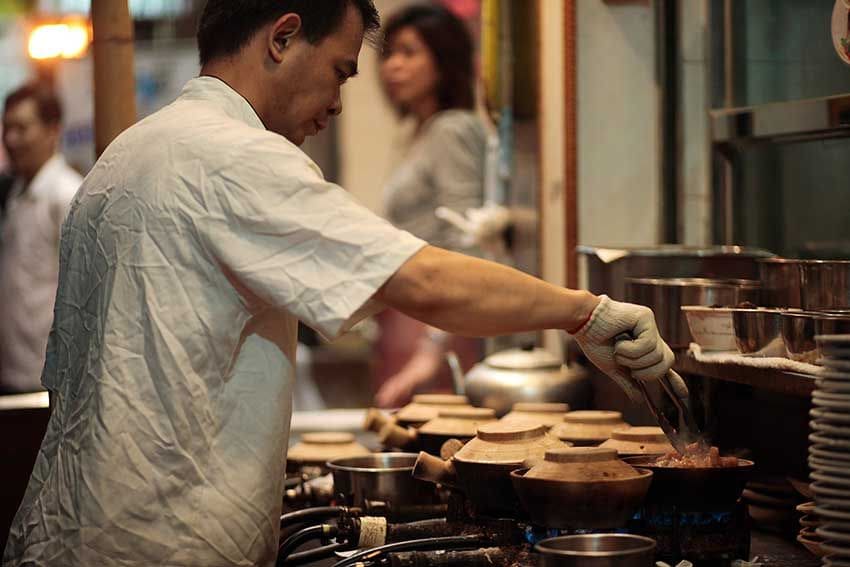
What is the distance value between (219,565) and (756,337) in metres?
1.07

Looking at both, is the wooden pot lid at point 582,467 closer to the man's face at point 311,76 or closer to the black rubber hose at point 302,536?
the black rubber hose at point 302,536

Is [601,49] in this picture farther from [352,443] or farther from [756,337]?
[756,337]

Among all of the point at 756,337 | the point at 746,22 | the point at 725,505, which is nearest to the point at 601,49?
the point at 746,22

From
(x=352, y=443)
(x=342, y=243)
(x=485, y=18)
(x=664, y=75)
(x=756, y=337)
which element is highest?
(x=485, y=18)

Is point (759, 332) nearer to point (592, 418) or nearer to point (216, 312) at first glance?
point (592, 418)

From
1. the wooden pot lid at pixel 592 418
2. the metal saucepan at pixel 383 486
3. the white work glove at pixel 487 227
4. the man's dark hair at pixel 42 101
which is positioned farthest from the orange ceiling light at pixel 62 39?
the wooden pot lid at pixel 592 418

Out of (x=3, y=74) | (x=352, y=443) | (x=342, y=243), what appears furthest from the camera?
(x=3, y=74)

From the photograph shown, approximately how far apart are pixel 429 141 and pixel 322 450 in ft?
9.71

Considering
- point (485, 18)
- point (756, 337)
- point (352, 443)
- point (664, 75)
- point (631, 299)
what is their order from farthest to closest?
point (485, 18) → point (664, 75) → point (352, 443) → point (631, 299) → point (756, 337)

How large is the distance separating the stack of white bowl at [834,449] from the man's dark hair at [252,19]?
1.01m

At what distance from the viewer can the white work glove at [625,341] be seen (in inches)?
88.2

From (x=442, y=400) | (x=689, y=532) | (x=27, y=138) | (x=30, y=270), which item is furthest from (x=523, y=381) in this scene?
(x=27, y=138)

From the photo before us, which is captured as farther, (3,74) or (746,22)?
(3,74)

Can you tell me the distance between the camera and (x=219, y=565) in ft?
7.20
